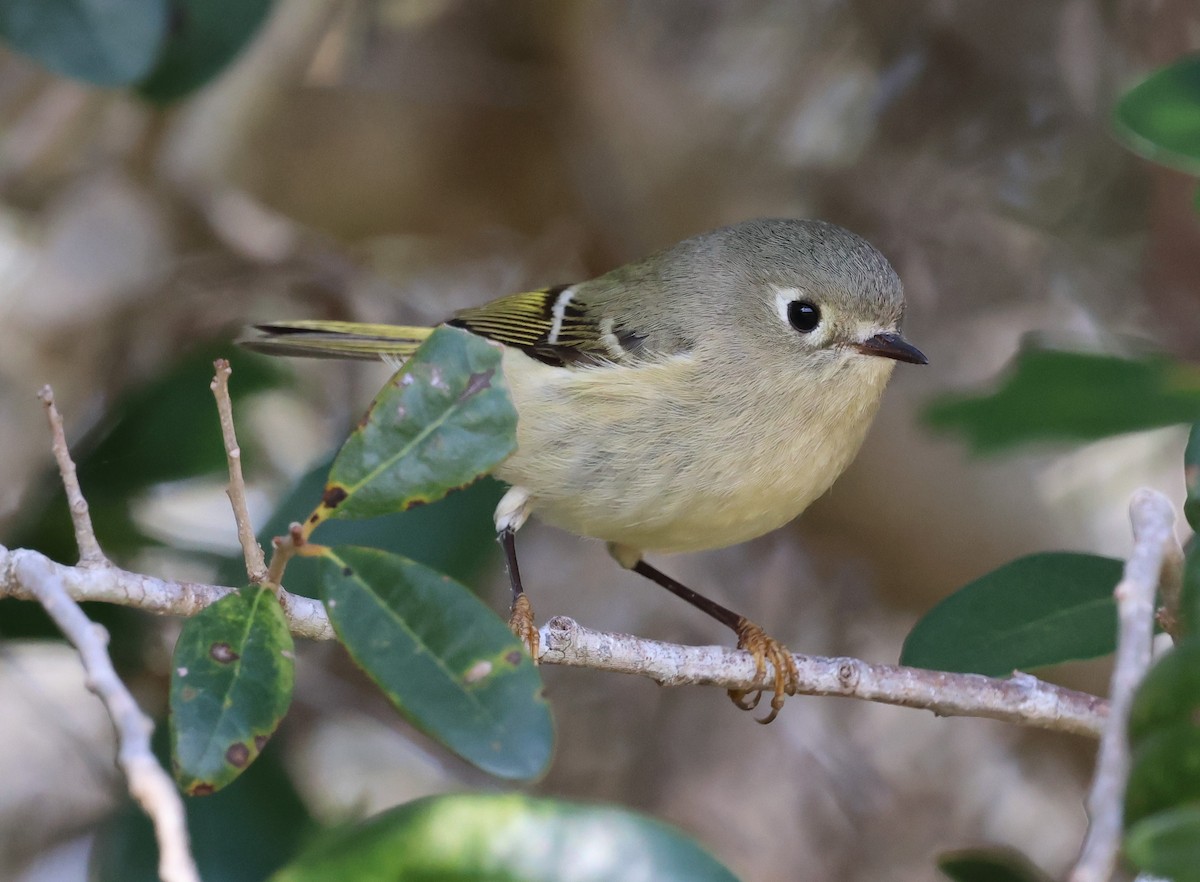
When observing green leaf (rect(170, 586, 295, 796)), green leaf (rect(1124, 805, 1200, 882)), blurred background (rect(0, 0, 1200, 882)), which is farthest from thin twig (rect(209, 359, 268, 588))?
blurred background (rect(0, 0, 1200, 882))

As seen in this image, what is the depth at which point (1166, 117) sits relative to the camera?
4.04 ft

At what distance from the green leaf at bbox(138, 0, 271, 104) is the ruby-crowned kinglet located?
0.40 m

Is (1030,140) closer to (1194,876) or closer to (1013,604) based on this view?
(1013,604)

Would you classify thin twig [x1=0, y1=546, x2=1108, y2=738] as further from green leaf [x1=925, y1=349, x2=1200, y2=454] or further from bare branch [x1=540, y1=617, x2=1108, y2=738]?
green leaf [x1=925, y1=349, x2=1200, y2=454]

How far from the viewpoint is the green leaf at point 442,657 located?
3.02 feet

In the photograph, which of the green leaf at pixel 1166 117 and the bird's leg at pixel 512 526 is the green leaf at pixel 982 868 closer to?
the bird's leg at pixel 512 526

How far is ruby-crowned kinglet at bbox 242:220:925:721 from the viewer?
1.71 meters

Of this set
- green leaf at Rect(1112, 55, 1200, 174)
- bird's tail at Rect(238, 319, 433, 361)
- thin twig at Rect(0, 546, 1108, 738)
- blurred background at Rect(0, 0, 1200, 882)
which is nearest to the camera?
green leaf at Rect(1112, 55, 1200, 174)

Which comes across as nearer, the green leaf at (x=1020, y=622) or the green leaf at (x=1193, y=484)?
the green leaf at (x=1193, y=484)

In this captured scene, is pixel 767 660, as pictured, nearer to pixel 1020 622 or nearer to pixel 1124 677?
pixel 1020 622

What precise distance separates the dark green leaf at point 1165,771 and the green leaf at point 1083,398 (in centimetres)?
57

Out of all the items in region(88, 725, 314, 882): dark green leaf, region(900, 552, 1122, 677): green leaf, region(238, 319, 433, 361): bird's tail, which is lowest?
region(88, 725, 314, 882): dark green leaf

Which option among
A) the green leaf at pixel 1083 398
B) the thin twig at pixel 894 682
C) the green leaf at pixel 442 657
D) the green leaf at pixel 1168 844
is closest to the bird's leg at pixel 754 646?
the thin twig at pixel 894 682

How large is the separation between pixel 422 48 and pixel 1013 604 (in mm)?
2097
